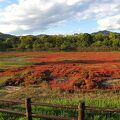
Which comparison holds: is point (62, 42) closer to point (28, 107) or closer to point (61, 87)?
point (61, 87)

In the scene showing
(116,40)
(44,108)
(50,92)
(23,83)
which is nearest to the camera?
(44,108)

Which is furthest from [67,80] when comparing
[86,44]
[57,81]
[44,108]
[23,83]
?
[86,44]

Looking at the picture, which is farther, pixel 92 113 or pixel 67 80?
pixel 67 80

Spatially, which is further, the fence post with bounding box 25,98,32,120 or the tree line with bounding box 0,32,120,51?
the tree line with bounding box 0,32,120,51

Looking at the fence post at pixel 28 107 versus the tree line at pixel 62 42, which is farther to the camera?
the tree line at pixel 62 42

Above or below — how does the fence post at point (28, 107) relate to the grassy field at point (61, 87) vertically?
above

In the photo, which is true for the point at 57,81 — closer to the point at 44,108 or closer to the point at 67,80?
the point at 67,80

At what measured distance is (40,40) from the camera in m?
128

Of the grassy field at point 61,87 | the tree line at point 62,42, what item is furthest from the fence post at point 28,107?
the tree line at point 62,42

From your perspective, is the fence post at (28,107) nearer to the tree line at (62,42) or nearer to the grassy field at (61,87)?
the grassy field at (61,87)

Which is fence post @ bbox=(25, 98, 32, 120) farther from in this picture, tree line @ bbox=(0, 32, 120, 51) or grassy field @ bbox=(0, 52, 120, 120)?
tree line @ bbox=(0, 32, 120, 51)

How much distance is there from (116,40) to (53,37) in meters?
24.4

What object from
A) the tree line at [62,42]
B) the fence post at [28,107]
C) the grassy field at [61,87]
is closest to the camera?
the fence post at [28,107]

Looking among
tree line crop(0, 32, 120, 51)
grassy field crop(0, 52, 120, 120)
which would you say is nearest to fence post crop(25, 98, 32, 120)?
grassy field crop(0, 52, 120, 120)
